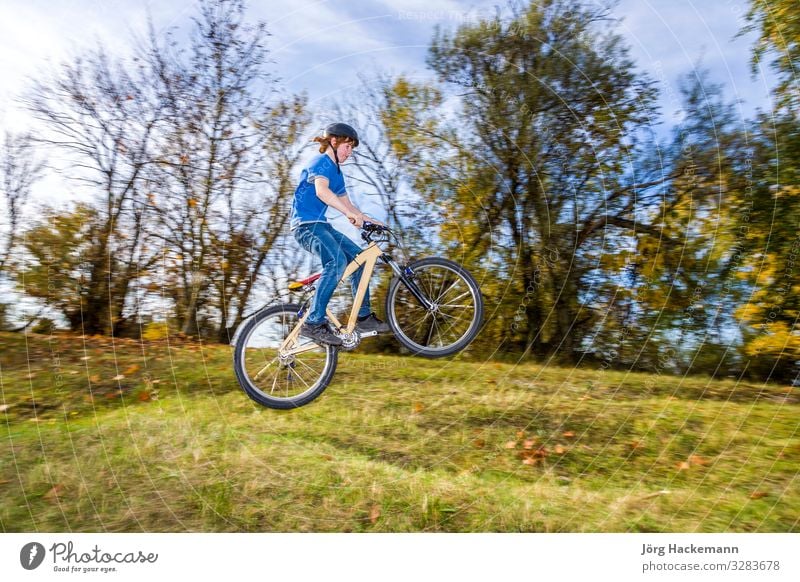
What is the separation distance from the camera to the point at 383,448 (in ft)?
15.8

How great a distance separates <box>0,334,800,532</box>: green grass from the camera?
4.28 m

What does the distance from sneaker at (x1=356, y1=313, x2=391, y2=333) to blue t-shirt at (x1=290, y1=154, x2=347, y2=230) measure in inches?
38.8

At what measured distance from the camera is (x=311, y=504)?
14.1 feet

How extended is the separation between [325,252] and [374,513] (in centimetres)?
224

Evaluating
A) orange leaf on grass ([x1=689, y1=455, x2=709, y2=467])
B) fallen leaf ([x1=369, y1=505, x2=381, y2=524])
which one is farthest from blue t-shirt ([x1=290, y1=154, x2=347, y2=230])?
orange leaf on grass ([x1=689, y1=455, x2=709, y2=467])

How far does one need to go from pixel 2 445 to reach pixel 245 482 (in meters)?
2.55

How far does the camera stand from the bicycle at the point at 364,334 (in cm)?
481

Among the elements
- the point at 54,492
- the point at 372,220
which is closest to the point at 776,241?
the point at 372,220

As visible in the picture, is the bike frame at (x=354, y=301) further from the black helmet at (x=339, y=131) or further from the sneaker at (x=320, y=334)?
the black helmet at (x=339, y=131)

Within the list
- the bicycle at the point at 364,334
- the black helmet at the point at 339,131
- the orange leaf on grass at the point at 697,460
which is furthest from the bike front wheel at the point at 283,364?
the orange leaf on grass at the point at 697,460

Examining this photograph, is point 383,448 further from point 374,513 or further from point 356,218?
point 356,218

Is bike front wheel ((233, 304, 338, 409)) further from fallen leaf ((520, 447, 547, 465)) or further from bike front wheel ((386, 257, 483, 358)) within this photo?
fallen leaf ((520, 447, 547, 465))

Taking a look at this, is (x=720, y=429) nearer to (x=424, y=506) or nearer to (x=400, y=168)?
(x=424, y=506)
